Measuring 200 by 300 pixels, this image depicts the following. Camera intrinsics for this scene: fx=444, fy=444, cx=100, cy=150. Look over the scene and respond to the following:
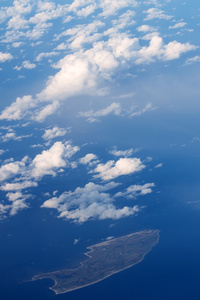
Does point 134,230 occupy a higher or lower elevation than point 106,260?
higher

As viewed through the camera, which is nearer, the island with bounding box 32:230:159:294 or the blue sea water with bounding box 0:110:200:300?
the blue sea water with bounding box 0:110:200:300

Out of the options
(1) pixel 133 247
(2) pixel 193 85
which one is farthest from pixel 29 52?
(1) pixel 133 247

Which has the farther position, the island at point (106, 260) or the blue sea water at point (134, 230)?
the island at point (106, 260)

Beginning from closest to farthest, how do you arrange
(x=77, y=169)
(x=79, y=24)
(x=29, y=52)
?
(x=77, y=169)
(x=29, y=52)
(x=79, y=24)

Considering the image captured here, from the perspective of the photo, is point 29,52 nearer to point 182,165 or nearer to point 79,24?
point 79,24
